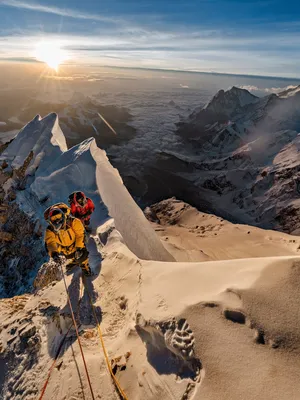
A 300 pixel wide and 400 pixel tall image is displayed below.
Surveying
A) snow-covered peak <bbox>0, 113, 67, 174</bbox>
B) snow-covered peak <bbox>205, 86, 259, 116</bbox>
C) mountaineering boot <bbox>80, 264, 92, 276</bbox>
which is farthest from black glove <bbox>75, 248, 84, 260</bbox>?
snow-covered peak <bbox>205, 86, 259, 116</bbox>

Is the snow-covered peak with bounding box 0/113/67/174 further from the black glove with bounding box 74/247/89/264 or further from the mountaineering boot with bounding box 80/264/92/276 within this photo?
the black glove with bounding box 74/247/89/264

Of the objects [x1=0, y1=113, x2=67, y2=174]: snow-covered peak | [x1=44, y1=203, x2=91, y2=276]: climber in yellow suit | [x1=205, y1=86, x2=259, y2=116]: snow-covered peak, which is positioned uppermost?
[x1=205, y1=86, x2=259, y2=116]: snow-covered peak

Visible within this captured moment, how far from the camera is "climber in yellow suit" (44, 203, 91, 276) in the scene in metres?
6.21

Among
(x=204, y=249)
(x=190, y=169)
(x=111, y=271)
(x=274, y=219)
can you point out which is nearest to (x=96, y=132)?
(x=190, y=169)

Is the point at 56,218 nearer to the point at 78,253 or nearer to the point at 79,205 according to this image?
the point at 78,253

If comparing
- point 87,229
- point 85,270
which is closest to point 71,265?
point 85,270

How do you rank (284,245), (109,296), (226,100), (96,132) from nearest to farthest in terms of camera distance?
(109,296), (284,245), (96,132), (226,100)

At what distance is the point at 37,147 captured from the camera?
19.0 meters

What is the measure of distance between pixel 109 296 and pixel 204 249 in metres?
16.3

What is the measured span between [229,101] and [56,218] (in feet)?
529

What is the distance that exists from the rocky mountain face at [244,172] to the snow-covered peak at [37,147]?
32684 millimetres

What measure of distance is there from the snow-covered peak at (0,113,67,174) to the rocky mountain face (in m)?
32.7

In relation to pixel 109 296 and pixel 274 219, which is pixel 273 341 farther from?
pixel 274 219

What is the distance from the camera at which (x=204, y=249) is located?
22.0 metres
